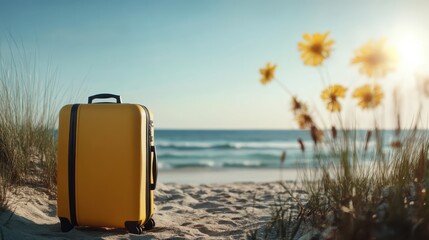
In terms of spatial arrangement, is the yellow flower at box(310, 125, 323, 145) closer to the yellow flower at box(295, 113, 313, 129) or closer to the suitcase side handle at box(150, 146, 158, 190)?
the yellow flower at box(295, 113, 313, 129)

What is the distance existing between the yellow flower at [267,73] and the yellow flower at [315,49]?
0.55 feet

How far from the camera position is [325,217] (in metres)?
2.66

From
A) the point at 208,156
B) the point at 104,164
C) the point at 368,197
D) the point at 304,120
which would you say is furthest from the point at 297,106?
the point at 208,156

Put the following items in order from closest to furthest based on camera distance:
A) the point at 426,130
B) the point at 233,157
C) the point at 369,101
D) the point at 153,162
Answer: the point at 369,101 → the point at 426,130 → the point at 153,162 → the point at 233,157

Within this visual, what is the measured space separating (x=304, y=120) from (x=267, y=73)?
38cm

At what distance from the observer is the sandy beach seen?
300cm

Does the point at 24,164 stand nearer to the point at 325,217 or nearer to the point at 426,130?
the point at 325,217

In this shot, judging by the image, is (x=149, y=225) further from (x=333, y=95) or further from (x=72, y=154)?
(x=333, y=95)

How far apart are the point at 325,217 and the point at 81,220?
1609 millimetres

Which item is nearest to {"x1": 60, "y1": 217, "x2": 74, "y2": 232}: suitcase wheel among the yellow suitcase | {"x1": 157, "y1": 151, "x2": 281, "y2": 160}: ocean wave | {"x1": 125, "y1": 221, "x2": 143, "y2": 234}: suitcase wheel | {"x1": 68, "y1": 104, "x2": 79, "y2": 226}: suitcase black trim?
the yellow suitcase

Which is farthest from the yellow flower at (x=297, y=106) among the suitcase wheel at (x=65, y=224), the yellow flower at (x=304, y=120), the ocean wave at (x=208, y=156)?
the ocean wave at (x=208, y=156)

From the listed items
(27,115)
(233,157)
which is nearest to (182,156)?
(233,157)

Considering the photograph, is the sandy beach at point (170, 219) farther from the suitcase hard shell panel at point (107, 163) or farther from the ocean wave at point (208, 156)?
the ocean wave at point (208, 156)

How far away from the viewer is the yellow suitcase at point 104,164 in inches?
113
